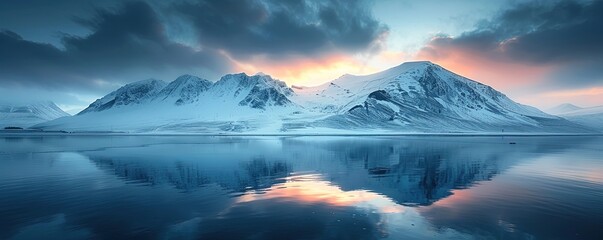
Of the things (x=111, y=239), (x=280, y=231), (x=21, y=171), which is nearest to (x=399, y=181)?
(x=280, y=231)

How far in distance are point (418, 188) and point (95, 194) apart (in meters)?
28.1

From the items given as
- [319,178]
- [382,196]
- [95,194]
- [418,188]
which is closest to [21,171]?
[95,194]

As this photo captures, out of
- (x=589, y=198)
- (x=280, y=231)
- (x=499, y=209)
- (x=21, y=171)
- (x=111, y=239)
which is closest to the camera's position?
(x=111, y=239)

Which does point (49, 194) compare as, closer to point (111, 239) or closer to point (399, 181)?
point (111, 239)

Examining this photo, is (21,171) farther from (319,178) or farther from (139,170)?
(319,178)

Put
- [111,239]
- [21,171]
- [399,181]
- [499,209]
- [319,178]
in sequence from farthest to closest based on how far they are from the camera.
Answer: [21,171] → [319,178] → [399,181] → [499,209] → [111,239]

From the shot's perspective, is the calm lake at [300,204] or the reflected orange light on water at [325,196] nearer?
the calm lake at [300,204]

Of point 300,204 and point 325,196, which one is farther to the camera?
point 325,196

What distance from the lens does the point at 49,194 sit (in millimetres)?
27672

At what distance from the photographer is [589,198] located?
1043 inches

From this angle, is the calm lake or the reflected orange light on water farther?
the reflected orange light on water

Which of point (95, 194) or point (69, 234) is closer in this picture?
point (69, 234)

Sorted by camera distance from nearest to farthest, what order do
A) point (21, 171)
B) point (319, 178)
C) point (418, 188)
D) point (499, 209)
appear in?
1. point (499, 209)
2. point (418, 188)
3. point (319, 178)
4. point (21, 171)

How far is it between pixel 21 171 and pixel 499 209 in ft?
169
